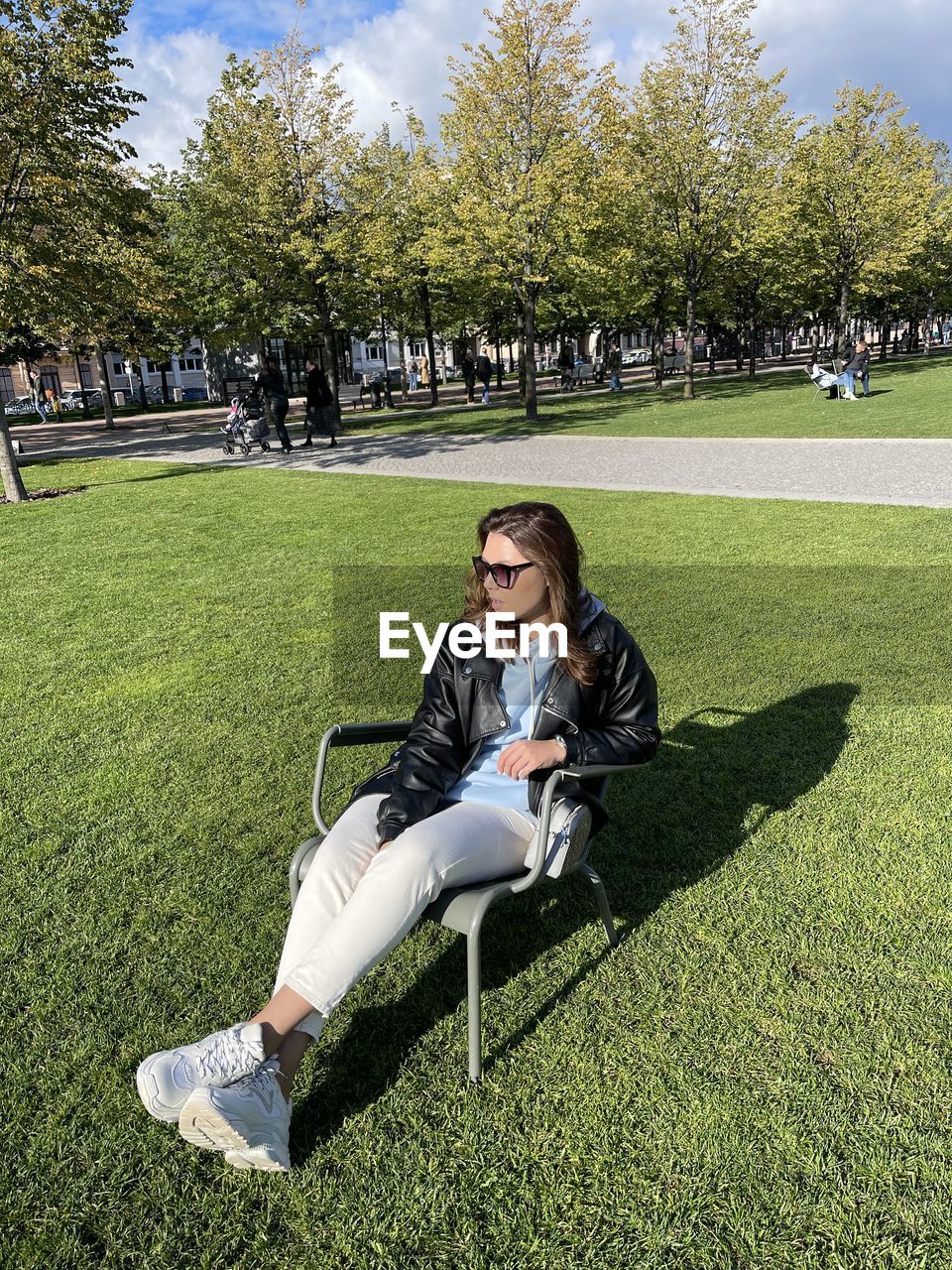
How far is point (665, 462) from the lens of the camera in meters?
15.2

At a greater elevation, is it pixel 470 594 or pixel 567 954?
pixel 470 594

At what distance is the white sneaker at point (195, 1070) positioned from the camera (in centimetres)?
221

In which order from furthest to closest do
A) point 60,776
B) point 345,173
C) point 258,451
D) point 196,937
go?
point 345,173, point 258,451, point 60,776, point 196,937

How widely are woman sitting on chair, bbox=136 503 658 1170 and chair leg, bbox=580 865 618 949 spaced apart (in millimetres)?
262

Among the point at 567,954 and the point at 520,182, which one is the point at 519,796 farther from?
the point at 520,182

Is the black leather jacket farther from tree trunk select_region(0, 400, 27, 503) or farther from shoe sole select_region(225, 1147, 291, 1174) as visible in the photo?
tree trunk select_region(0, 400, 27, 503)

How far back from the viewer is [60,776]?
4465 millimetres

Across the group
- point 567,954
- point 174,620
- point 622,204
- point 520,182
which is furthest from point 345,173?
point 567,954

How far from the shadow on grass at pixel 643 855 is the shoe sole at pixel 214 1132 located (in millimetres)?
165

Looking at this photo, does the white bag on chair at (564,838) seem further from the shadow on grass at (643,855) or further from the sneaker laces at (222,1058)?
the sneaker laces at (222,1058)

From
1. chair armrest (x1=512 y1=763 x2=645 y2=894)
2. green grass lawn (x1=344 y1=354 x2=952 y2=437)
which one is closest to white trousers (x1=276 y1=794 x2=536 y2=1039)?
chair armrest (x1=512 y1=763 x2=645 y2=894)

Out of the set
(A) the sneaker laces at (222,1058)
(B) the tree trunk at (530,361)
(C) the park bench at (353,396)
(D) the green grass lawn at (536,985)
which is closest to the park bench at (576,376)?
(C) the park bench at (353,396)

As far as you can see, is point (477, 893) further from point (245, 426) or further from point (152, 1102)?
point (245, 426)

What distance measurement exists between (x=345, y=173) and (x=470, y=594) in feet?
83.9
